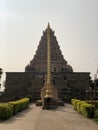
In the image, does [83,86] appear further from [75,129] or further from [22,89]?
[75,129]

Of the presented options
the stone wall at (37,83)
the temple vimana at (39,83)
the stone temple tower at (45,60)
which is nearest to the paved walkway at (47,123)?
the temple vimana at (39,83)

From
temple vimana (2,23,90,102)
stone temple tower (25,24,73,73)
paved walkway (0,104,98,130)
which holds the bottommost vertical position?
paved walkway (0,104,98,130)

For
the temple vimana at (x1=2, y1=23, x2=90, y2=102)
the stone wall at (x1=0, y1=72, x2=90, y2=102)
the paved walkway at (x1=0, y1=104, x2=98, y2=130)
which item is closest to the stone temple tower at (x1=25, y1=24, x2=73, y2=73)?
the temple vimana at (x1=2, y1=23, x2=90, y2=102)

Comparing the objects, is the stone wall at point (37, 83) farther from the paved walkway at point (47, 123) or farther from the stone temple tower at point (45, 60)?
the paved walkway at point (47, 123)

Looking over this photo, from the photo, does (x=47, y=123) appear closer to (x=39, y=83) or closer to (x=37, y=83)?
(x=39, y=83)

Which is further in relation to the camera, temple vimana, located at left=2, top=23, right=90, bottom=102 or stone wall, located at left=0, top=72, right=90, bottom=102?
stone wall, located at left=0, top=72, right=90, bottom=102

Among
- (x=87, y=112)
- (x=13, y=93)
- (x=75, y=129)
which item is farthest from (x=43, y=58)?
(x=75, y=129)

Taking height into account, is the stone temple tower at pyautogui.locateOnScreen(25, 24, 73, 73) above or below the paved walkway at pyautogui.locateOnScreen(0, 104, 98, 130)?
above

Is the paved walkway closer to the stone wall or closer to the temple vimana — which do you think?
the temple vimana

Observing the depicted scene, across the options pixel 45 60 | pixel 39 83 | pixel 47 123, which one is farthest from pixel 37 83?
pixel 47 123

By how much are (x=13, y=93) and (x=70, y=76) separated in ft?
37.7

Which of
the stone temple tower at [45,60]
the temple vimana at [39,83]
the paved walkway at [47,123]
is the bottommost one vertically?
the paved walkway at [47,123]

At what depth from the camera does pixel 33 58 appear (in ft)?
224

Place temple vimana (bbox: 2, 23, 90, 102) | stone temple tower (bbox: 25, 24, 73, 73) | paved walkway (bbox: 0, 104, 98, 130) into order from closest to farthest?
paved walkway (bbox: 0, 104, 98, 130) → temple vimana (bbox: 2, 23, 90, 102) → stone temple tower (bbox: 25, 24, 73, 73)
